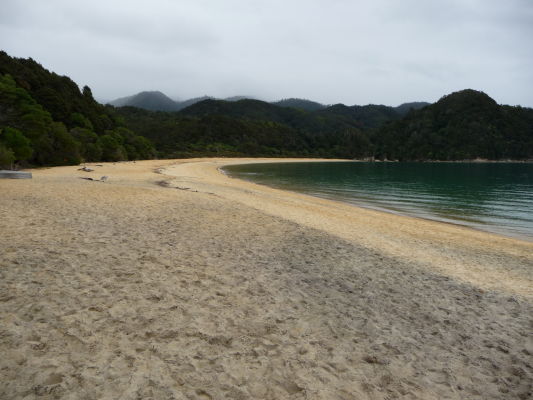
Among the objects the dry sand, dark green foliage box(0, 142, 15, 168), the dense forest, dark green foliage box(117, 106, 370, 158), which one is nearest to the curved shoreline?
the dry sand

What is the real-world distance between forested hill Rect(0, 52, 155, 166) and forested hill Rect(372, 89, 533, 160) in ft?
504

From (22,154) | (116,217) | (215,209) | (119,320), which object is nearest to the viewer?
(119,320)

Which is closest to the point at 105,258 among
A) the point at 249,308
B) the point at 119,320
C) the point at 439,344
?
the point at 119,320

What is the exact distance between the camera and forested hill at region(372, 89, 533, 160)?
16988 cm

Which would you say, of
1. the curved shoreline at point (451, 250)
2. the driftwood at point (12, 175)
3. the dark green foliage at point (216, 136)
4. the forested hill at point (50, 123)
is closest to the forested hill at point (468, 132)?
the dark green foliage at point (216, 136)

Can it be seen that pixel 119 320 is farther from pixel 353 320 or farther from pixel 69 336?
pixel 353 320

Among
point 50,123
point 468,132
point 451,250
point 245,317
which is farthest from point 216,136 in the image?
point 245,317

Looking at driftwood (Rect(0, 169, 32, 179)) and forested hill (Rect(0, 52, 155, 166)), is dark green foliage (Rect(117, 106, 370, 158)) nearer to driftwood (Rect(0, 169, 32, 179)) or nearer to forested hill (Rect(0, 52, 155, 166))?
forested hill (Rect(0, 52, 155, 166))

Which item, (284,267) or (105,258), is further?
(284,267)

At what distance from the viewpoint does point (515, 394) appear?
4.47 m

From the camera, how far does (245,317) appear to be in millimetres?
5828

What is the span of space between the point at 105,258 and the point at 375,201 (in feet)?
93.1

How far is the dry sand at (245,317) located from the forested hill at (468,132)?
190571mm

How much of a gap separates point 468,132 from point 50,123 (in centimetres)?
19159
